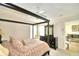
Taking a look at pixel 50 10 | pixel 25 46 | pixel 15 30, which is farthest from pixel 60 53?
pixel 15 30

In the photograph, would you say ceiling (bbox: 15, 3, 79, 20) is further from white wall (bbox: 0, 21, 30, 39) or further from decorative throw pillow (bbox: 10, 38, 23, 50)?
decorative throw pillow (bbox: 10, 38, 23, 50)

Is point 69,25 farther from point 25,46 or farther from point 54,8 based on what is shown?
point 25,46

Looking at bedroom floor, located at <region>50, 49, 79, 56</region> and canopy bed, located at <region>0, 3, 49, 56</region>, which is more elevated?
canopy bed, located at <region>0, 3, 49, 56</region>

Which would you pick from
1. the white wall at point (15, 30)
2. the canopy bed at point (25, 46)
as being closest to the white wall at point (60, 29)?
the canopy bed at point (25, 46)

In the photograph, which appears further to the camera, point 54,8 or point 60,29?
point 60,29

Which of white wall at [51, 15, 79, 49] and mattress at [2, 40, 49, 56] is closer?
mattress at [2, 40, 49, 56]

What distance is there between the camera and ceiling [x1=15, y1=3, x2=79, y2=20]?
186 cm

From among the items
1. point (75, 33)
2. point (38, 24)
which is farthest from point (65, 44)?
point (38, 24)

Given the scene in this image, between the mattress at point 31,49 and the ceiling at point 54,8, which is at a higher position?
the ceiling at point 54,8

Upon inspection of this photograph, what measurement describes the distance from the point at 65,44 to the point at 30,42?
654 millimetres

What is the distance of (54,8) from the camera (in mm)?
1878

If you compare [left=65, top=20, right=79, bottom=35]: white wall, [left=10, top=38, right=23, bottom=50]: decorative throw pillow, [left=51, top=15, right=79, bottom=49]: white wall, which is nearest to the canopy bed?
[left=10, top=38, right=23, bottom=50]: decorative throw pillow

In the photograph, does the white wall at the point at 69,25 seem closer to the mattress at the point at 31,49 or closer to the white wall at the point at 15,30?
the mattress at the point at 31,49

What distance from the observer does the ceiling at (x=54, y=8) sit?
73.3 inches
